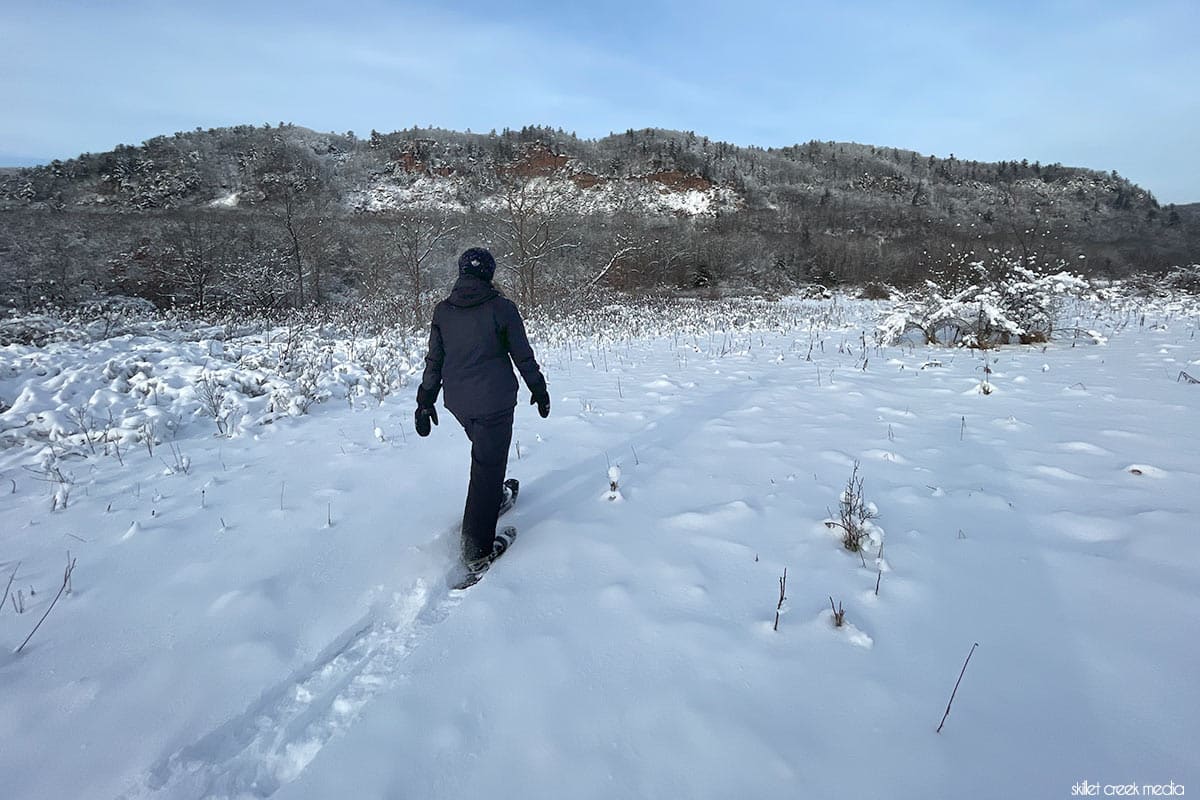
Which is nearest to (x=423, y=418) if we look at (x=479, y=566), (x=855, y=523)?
(x=479, y=566)

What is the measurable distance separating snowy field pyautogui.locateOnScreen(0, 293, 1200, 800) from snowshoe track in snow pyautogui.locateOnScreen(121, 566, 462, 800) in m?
0.01

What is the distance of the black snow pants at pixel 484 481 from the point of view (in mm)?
2996

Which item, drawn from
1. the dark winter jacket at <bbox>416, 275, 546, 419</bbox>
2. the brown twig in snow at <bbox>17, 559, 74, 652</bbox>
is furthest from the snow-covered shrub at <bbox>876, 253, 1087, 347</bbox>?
the brown twig in snow at <bbox>17, 559, 74, 652</bbox>

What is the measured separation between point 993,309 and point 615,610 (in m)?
9.65

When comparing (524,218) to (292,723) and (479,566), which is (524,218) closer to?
(479,566)

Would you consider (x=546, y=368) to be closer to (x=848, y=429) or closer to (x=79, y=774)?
(x=848, y=429)

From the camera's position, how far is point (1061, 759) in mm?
1607

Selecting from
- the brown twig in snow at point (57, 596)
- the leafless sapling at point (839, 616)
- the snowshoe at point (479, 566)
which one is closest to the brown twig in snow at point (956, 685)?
the leafless sapling at point (839, 616)

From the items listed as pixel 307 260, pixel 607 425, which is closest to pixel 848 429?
pixel 607 425

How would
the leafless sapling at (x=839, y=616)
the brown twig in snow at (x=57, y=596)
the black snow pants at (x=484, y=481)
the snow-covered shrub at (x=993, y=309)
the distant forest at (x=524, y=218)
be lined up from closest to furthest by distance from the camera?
the leafless sapling at (x=839, y=616) < the brown twig in snow at (x=57, y=596) < the black snow pants at (x=484, y=481) < the snow-covered shrub at (x=993, y=309) < the distant forest at (x=524, y=218)

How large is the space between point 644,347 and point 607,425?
6198 mm

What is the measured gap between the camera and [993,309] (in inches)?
348

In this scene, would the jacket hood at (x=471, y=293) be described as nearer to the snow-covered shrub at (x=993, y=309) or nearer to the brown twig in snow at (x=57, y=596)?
the brown twig in snow at (x=57, y=596)

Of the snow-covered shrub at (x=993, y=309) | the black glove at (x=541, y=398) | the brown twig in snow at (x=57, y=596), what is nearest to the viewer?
the brown twig in snow at (x=57, y=596)
